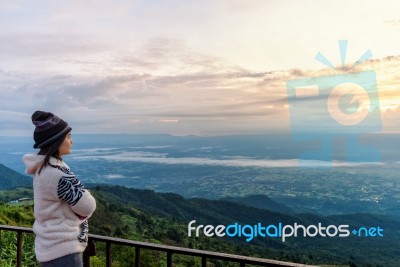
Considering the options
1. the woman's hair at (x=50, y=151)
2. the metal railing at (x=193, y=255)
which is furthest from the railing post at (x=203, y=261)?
the woman's hair at (x=50, y=151)

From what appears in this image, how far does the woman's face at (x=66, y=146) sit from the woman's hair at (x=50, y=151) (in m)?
0.01

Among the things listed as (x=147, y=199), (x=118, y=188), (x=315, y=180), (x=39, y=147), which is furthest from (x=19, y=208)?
(x=315, y=180)

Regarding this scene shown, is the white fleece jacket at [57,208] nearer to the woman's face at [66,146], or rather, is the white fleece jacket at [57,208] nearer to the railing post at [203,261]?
the woman's face at [66,146]

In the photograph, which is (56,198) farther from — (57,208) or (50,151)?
(50,151)

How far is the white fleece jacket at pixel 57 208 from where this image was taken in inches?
74.0

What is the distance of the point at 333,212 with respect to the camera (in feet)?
138

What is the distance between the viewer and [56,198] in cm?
189

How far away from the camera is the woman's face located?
6.43 feet

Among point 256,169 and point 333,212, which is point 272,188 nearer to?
point 256,169

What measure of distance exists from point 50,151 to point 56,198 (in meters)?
0.18

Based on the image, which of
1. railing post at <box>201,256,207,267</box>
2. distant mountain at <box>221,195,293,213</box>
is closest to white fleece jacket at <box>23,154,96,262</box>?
railing post at <box>201,256,207,267</box>

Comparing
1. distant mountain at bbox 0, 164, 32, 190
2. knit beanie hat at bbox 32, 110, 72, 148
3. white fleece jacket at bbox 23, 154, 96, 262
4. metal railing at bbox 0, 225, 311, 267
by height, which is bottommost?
distant mountain at bbox 0, 164, 32, 190

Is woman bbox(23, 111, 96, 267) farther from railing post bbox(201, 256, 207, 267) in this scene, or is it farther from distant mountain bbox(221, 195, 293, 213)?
distant mountain bbox(221, 195, 293, 213)

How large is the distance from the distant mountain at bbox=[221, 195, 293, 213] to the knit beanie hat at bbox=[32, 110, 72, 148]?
3821 centimetres
